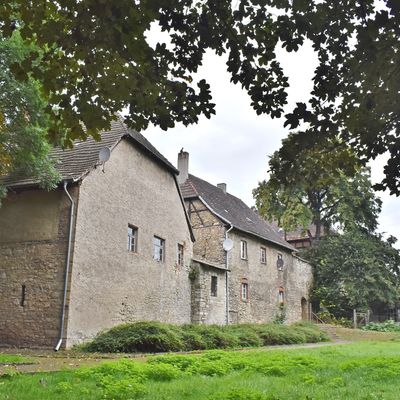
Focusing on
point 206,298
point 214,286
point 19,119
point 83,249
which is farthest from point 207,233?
point 19,119

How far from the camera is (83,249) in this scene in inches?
629

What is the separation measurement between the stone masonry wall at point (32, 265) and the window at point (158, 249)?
17.0 ft

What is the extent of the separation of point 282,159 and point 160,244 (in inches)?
641

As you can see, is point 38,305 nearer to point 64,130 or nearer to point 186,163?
point 64,130

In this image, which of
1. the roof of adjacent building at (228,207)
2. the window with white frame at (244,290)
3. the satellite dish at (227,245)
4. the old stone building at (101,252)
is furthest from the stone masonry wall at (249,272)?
the old stone building at (101,252)

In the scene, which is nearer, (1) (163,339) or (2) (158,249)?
(1) (163,339)

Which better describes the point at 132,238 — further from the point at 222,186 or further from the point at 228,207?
the point at 222,186

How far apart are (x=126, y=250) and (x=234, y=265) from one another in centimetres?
1085

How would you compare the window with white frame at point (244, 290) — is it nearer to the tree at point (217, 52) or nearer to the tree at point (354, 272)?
the tree at point (354, 272)

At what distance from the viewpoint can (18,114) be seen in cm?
1349

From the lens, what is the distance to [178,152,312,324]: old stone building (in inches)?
956

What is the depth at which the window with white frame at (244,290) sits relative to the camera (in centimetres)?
2817

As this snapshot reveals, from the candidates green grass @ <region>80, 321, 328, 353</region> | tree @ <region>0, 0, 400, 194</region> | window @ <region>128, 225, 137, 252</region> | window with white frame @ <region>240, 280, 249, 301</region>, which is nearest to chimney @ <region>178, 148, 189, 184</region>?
window with white frame @ <region>240, 280, 249, 301</region>

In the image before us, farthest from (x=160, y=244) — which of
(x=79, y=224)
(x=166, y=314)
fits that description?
(x=79, y=224)
